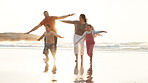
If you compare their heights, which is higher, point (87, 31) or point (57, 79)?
point (87, 31)

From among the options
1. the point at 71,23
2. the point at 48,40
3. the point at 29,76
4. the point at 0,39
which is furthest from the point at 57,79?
the point at 0,39

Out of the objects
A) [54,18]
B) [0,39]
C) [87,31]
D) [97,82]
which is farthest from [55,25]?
[0,39]

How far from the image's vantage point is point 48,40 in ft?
35.9

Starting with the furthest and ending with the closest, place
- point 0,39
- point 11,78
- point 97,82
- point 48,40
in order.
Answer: point 0,39
point 48,40
point 11,78
point 97,82

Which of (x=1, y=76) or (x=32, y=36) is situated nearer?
(x=1, y=76)

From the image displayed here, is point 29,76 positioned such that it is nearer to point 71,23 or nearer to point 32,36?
point 71,23

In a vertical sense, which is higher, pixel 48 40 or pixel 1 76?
pixel 48 40

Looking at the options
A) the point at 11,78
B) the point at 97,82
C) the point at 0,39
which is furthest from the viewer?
the point at 0,39

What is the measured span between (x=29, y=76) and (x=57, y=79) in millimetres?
1102

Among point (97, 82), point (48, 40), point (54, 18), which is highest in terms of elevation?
point (54, 18)

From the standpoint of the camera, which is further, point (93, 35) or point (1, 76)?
point (93, 35)

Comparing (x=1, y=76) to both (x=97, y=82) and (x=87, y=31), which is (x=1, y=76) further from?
(x=87, y=31)

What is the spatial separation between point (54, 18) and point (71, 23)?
80 cm

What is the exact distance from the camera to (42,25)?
11.1 metres
